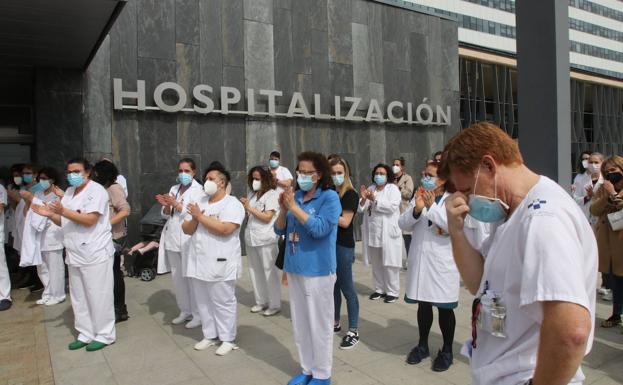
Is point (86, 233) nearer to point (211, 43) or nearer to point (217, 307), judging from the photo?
point (217, 307)

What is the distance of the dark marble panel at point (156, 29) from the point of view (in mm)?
9094

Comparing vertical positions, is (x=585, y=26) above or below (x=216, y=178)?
above

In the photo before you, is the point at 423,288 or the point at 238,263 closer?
the point at 423,288

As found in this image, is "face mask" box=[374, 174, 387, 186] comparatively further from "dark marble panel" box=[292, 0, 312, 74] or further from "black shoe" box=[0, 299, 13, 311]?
"black shoe" box=[0, 299, 13, 311]

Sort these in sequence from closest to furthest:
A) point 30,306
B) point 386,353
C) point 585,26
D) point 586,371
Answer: point 586,371 < point 386,353 < point 30,306 < point 585,26

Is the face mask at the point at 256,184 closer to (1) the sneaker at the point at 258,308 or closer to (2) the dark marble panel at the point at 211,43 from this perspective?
(1) the sneaker at the point at 258,308

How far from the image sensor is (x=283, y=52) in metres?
10.5

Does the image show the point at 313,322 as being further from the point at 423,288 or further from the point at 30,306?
the point at 30,306

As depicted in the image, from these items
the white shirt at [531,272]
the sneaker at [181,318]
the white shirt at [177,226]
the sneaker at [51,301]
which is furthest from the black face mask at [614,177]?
the sneaker at [51,301]

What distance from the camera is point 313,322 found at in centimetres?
375

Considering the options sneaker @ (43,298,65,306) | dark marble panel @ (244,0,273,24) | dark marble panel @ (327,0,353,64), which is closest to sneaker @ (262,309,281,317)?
sneaker @ (43,298,65,306)

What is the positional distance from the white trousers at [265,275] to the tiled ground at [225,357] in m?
0.25

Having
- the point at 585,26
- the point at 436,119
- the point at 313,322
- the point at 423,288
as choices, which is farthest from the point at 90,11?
the point at 585,26

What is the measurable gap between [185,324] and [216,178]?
80.0 inches
